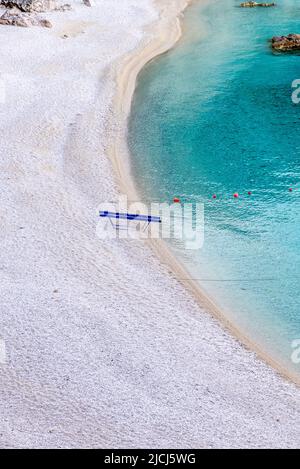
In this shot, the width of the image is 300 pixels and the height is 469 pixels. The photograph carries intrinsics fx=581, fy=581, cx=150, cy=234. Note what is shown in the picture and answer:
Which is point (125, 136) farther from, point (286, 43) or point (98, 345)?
point (286, 43)

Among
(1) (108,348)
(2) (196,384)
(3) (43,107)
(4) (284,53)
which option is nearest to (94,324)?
(1) (108,348)

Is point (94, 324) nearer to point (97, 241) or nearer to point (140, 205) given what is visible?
point (97, 241)

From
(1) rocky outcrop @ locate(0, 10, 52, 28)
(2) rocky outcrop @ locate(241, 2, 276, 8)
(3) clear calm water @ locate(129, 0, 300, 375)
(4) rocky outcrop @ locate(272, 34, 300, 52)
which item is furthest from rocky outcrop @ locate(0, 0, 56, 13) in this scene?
(2) rocky outcrop @ locate(241, 2, 276, 8)

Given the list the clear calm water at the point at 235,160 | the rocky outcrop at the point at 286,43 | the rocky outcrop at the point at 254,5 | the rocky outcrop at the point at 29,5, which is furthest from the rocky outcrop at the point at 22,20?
the rocky outcrop at the point at 254,5

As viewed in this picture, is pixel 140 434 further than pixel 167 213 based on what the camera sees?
Result: No

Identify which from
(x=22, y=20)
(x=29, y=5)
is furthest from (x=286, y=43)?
(x=29, y=5)

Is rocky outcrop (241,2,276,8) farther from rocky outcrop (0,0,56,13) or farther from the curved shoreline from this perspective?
rocky outcrop (0,0,56,13)
